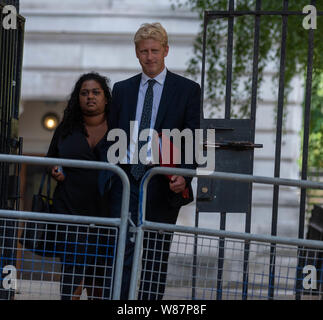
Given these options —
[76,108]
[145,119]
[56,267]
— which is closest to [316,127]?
[76,108]

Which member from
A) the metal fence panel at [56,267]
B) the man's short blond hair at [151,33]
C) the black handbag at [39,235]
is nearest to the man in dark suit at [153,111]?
the man's short blond hair at [151,33]

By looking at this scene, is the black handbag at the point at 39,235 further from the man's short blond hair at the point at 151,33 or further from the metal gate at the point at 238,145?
the man's short blond hair at the point at 151,33

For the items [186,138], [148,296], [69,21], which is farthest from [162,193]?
[69,21]

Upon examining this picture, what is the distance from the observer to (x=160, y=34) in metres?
5.46

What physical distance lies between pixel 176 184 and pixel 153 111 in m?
0.58

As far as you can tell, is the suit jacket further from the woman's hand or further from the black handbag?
the black handbag

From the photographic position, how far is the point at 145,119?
5.46m

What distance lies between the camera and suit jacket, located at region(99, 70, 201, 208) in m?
5.45

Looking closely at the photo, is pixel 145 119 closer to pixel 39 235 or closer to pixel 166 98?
pixel 166 98

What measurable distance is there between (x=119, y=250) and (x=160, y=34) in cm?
166

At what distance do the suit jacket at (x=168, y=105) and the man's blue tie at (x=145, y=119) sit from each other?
0.07 metres

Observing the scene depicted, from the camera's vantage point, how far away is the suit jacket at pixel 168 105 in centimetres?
545

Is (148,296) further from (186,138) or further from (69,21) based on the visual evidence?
(69,21)
